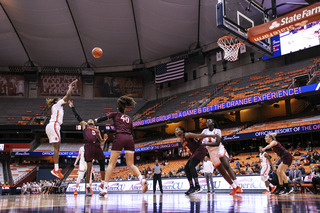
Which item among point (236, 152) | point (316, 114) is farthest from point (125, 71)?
point (316, 114)

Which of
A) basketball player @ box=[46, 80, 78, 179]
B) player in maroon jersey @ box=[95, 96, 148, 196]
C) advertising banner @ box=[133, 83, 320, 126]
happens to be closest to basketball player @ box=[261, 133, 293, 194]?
player in maroon jersey @ box=[95, 96, 148, 196]

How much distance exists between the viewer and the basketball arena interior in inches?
937

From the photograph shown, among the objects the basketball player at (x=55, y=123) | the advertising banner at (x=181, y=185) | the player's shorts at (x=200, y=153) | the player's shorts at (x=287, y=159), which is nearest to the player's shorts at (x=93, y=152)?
the basketball player at (x=55, y=123)

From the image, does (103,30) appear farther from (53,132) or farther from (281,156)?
(281,156)

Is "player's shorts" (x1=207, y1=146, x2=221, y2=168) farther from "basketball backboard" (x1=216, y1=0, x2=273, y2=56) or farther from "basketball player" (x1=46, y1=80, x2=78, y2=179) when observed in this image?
"basketball backboard" (x1=216, y1=0, x2=273, y2=56)

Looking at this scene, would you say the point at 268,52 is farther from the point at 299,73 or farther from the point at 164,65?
the point at 164,65

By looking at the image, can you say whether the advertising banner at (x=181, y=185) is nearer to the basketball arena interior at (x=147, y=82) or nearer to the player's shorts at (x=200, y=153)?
the basketball arena interior at (x=147, y=82)

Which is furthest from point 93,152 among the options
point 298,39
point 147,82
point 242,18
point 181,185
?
point 147,82

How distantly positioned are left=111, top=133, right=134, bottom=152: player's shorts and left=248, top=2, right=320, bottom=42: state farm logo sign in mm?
7524

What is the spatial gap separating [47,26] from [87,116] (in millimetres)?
10572

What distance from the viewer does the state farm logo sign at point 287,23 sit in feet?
35.9

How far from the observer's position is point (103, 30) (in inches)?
1282

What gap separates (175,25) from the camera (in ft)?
102

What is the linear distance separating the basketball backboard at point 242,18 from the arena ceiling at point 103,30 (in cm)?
1416
